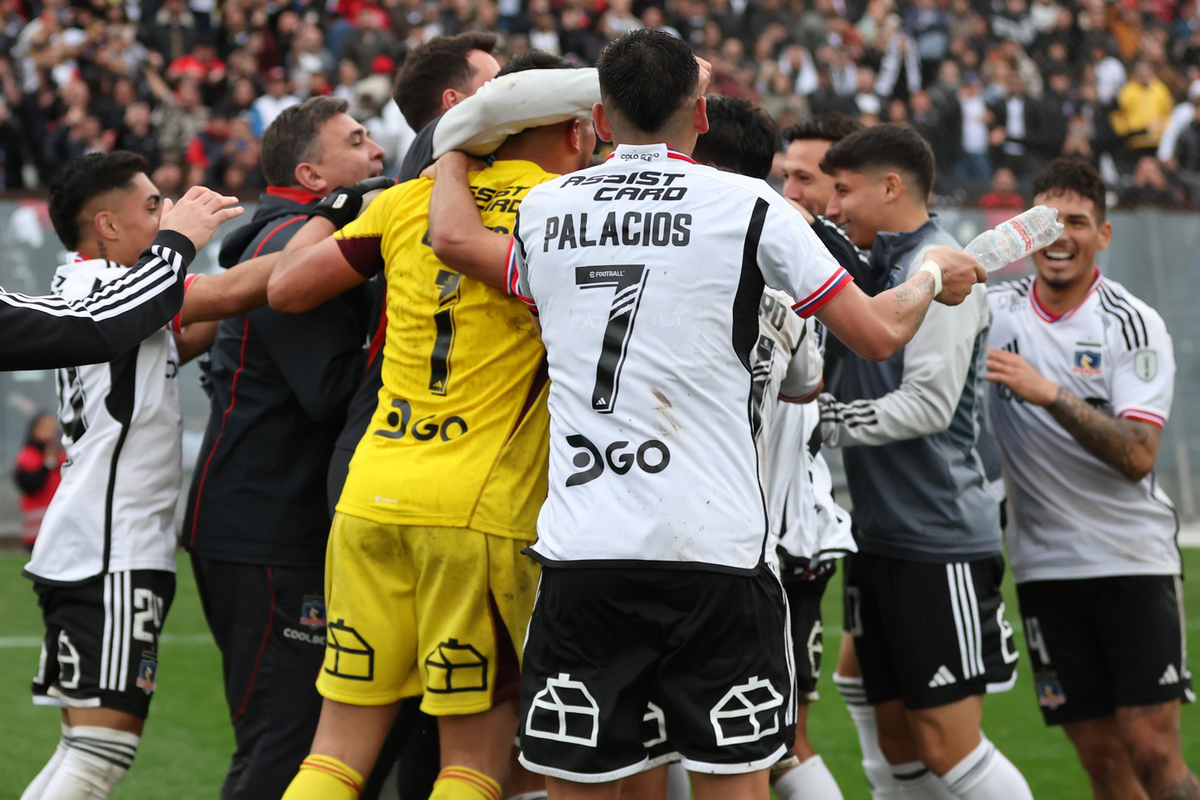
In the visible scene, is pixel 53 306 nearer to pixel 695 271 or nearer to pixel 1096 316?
pixel 695 271

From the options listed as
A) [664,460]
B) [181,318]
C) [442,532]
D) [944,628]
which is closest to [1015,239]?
[664,460]

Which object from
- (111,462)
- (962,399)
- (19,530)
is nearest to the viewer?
(111,462)

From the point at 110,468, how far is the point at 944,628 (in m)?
2.66

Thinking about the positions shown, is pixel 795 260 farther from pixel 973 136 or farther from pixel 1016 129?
pixel 1016 129

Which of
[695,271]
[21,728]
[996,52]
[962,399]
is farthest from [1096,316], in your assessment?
[996,52]

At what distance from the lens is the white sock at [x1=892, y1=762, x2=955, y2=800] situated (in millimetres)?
5070

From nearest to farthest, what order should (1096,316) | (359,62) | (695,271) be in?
(695,271) → (1096,316) → (359,62)

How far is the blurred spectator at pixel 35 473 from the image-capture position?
11.7 metres

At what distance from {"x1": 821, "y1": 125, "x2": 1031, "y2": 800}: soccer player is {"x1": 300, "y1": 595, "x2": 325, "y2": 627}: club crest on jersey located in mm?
1687

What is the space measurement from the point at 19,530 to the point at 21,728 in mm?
5843

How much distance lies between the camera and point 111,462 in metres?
4.36

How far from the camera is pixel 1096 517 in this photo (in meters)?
5.13

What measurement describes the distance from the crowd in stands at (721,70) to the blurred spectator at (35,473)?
10.4 feet

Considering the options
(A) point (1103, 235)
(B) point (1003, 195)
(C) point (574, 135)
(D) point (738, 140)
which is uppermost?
(C) point (574, 135)
